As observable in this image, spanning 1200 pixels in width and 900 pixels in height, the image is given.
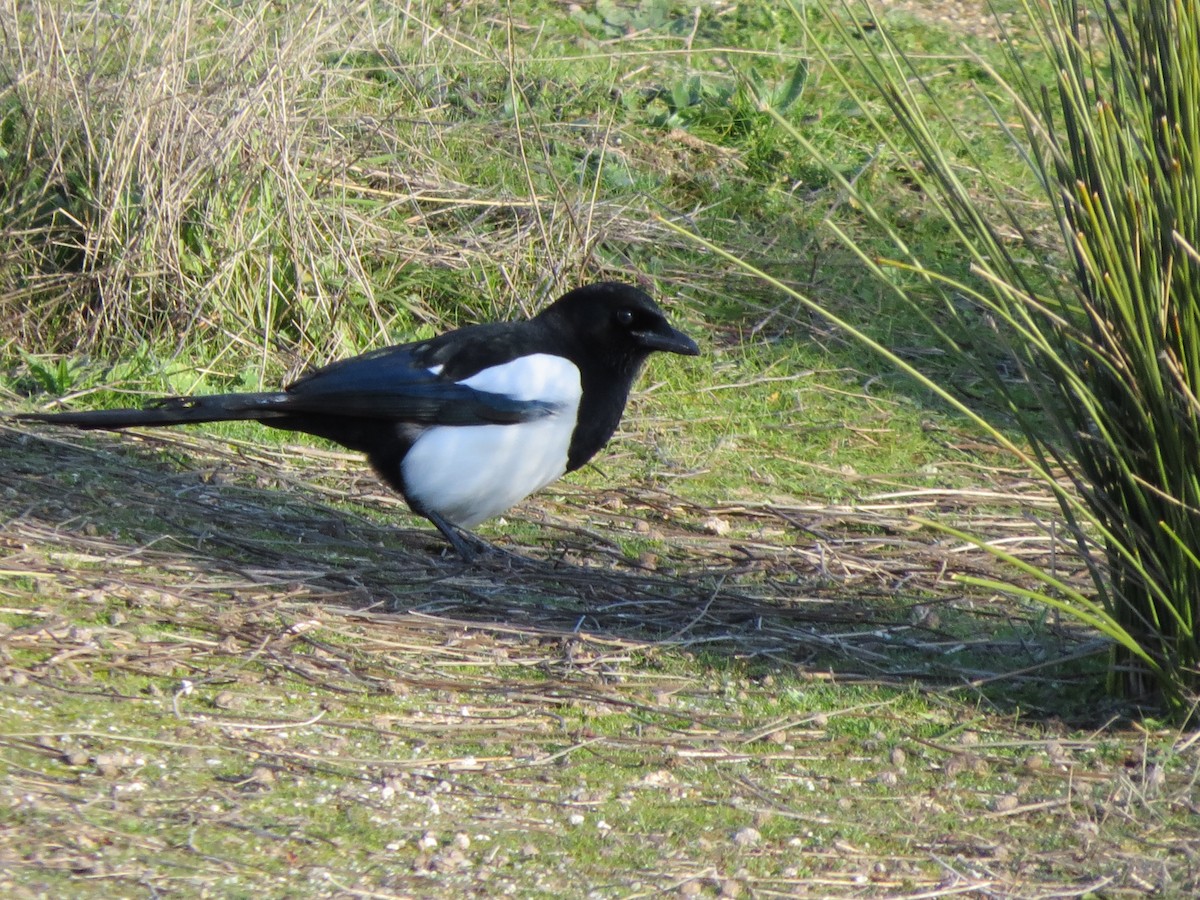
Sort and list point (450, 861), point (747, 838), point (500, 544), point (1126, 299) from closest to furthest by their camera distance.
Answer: point (450, 861)
point (747, 838)
point (1126, 299)
point (500, 544)

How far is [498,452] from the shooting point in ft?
11.6

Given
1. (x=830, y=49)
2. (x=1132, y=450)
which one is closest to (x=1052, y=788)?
(x=1132, y=450)

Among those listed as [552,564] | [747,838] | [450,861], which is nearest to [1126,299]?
[747,838]

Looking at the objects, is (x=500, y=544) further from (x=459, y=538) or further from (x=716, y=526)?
(x=716, y=526)

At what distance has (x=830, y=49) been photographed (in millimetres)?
6559

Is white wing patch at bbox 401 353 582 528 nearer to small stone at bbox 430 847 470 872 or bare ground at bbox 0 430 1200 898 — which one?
bare ground at bbox 0 430 1200 898

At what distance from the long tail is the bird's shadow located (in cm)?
16

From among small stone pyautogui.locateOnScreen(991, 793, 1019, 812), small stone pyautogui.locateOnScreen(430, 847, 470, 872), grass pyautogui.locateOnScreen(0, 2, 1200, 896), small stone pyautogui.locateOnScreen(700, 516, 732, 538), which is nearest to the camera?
small stone pyautogui.locateOnScreen(430, 847, 470, 872)

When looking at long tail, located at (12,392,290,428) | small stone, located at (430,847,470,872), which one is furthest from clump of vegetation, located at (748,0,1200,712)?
long tail, located at (12,392,290,428)

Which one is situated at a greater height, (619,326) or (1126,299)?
(1126,299)

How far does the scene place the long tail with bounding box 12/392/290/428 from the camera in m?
3.54

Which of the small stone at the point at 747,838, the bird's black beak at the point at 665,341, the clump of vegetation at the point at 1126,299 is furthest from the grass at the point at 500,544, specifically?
the bird's black beak at the point at 665,341

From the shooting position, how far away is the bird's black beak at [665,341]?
3797 millimetres

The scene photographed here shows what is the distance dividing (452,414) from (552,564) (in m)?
0.45
